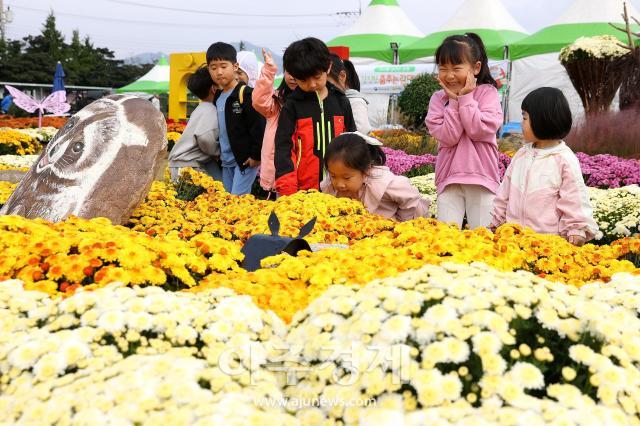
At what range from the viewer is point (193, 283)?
2.69m

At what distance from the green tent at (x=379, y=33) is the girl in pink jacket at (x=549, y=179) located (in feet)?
69.5

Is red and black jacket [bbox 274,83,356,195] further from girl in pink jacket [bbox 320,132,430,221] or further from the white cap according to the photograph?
the white cap

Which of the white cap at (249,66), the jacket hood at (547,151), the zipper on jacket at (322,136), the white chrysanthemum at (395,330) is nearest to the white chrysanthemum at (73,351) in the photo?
the white chrysanthemum at (395,330)

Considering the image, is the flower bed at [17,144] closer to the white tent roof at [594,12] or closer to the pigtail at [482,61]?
the pigtail at [482,61]

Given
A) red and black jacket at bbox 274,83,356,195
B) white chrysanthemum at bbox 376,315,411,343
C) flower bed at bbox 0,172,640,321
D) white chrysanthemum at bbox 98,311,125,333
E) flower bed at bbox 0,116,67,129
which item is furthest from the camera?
flower bed at bbox 0,116,67,129

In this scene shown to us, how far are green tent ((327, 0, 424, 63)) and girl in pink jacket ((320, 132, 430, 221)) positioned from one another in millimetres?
20435

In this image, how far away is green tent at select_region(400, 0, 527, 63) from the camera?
2294 cm

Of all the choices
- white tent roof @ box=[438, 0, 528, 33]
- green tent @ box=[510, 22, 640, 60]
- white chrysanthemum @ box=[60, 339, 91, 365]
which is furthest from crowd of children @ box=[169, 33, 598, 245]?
white tent roof @ box=[438, 0, 528, 33]

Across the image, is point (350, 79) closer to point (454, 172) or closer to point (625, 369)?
point (454, 172)

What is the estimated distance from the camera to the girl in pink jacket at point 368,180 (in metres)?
4.56

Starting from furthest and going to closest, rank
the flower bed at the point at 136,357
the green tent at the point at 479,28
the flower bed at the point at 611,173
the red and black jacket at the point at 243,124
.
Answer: the green tent at the point at 479,28 < the flower bed at the point at 611,173 < the red and black jacket at the point at 243,124 < the flower bed at the point at 136,357

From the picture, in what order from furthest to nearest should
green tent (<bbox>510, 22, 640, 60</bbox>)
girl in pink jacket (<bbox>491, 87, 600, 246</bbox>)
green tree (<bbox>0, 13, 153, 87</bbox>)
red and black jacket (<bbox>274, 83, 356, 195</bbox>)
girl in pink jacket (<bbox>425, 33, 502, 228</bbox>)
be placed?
green tree (<bbox>0, 13, 153, 87</bbox>)
green tent (<bbox>510, 22, 640, 60</bbox>)
red and black jacket (<bbox>274, 83, 356, 195</bbox>)
girl in pink jacket (<bbox>425, 33, 502, 228</bbox>)
girl in pink jacket (<bbox>491, 87, 600, 246</bbox>)

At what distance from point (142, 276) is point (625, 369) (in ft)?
5.56

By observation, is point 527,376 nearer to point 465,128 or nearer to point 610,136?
point 465,128
